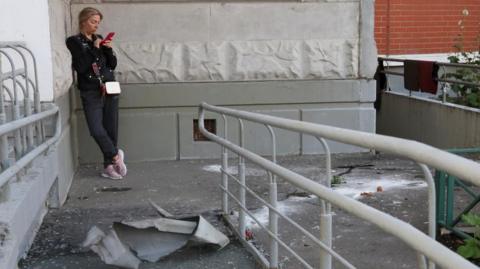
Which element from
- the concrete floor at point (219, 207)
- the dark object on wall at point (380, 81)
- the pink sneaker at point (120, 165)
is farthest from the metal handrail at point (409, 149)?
the dark object on wall at point (380, 81)

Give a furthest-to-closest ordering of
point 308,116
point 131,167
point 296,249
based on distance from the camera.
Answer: point 308,116 → point 131,167 → point 296,249

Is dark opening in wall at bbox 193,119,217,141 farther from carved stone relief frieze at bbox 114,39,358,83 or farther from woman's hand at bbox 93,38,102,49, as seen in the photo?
woman's hand at bbox 93,38,102,49

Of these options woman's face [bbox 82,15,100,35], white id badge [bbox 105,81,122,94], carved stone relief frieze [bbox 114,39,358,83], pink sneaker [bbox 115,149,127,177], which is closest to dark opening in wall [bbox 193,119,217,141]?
carved stone relief frieze [bbox 114,39,358,83]

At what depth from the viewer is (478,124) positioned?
7773 millimetres

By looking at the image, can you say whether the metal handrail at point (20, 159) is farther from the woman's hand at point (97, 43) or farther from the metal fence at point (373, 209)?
the woman's hand at point (97, 43)

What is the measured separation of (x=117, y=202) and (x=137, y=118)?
80.9 inches

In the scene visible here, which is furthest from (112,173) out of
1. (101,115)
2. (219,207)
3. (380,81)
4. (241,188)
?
(380,81)

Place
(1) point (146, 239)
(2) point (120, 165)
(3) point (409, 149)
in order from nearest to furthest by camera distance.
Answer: (3) point (409, 149), (1) point (146, 239), (2) point (120, 165)

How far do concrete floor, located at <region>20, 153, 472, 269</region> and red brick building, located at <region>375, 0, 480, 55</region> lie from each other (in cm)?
455

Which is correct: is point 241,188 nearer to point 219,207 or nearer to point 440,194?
point 219,207

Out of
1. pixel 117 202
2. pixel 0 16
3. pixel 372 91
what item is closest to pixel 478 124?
pixel 372 91

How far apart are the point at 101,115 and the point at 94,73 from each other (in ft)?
1.55

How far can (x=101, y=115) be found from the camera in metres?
6.59

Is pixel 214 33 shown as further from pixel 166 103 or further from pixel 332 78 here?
pixel 332 78
